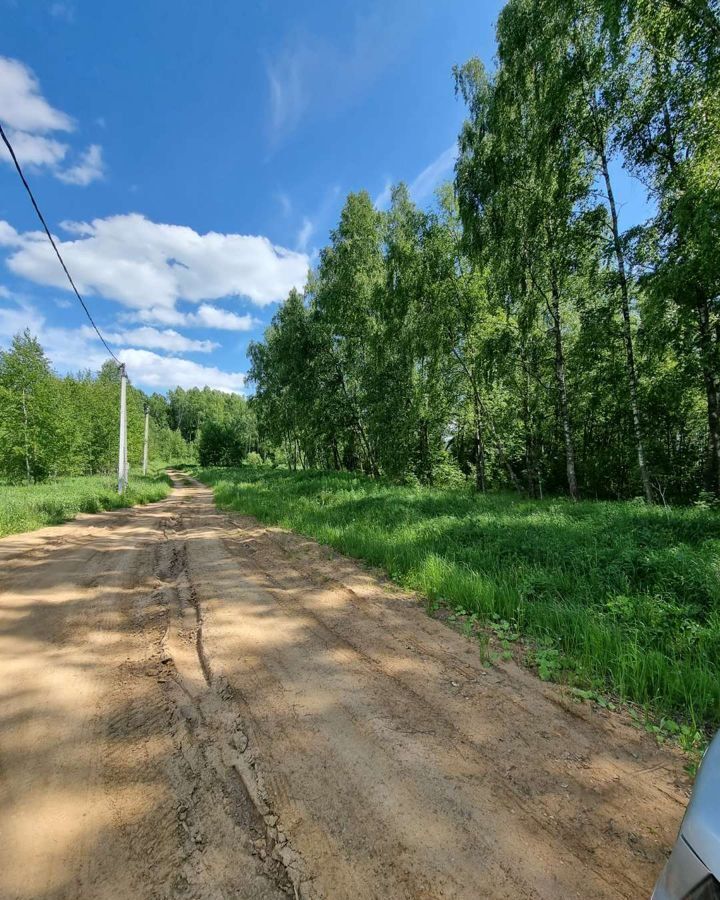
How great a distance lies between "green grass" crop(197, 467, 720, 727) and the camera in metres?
3.14

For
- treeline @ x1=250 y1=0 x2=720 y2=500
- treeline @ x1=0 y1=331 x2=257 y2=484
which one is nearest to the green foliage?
treeline @ x1=0 y1=331 x2=257 y2=484

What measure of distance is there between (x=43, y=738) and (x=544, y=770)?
297 cm

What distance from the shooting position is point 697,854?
1.02 m

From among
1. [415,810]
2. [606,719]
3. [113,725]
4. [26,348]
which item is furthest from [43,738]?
[26,348]

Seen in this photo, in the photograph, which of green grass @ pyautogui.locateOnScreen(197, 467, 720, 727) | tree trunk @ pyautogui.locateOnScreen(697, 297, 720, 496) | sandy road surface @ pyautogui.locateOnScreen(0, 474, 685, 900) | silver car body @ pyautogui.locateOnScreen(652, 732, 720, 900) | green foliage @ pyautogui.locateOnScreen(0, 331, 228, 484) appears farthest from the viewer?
green foliage @ pyautogui.locateOnScreen(0, 331, 228, 484)

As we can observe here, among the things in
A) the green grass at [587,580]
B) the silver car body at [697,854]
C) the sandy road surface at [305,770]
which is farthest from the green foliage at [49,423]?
the silver car body at [697,854]

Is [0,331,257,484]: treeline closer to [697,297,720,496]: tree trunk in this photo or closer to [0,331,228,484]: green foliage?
[0,331,228,484]: green foliage

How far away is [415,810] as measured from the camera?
197cm

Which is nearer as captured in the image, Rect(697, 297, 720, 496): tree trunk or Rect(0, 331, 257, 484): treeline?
Rect(697, 297, 720, 496): tree trunk

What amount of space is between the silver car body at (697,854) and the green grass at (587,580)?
2134 millimetres

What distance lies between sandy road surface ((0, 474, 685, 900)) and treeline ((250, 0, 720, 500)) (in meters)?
9.28

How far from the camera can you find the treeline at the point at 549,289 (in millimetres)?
9734

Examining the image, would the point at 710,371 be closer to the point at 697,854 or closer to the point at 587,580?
the point at 587,580

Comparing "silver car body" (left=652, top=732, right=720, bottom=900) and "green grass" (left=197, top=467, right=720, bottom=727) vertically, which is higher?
"silver car body" (left=652, top=732, right=720, bottom=900)
